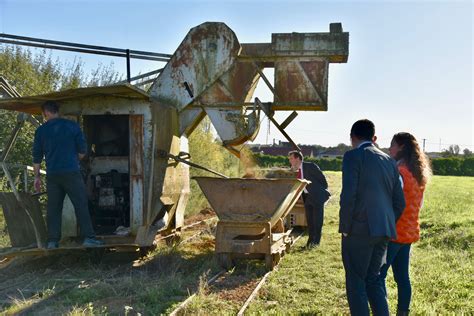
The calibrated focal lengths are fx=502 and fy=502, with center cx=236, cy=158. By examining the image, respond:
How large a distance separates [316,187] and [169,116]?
345 cm

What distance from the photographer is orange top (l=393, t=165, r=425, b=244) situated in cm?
522

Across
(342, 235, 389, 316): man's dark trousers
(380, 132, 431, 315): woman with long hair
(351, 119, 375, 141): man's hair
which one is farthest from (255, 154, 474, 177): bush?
(342, 235, 389, 316): man's dark trousers

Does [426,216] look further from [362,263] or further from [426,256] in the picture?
[362,263]

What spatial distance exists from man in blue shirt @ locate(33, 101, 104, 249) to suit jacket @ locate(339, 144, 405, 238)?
4.63 m

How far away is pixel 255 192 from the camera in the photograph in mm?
7945

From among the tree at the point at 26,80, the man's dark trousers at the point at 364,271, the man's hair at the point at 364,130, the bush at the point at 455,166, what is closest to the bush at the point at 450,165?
the bush at the point at 455,166

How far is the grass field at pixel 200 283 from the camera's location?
5.96 metres

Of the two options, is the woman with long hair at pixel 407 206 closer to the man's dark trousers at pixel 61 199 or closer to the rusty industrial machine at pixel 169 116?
the rusty industrial machine at pixel 169 116

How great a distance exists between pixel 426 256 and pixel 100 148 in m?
6.58

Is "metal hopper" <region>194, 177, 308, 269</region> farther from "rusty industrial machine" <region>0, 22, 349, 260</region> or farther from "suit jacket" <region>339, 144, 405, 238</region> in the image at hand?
"suit jacket" <region>339, 144, 405, 238</region>

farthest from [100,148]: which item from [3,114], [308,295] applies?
[308,295]

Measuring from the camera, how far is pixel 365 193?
15.6 ft

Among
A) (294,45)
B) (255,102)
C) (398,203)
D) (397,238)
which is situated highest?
(294,45)

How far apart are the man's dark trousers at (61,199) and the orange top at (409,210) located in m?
4.92
